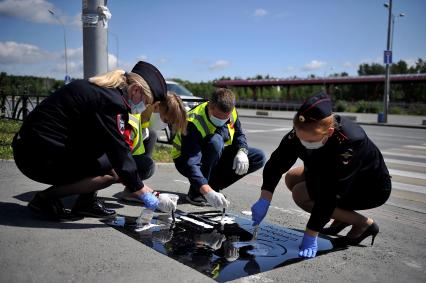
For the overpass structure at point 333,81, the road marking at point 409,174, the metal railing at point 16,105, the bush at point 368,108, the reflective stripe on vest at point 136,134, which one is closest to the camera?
the reflective stripe on vest at point 136,134

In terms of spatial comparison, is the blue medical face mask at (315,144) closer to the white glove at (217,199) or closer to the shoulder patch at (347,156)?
the shoulder patch at (347,156)

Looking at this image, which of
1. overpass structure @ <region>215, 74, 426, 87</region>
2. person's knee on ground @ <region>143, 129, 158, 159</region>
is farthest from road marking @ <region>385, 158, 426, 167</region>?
overpass structure @ <region>215, 74, 426, 87</region>

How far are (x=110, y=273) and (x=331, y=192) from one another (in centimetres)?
151

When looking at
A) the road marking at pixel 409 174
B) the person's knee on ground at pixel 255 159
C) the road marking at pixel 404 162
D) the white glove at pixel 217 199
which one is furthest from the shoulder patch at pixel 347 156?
→ the road marking at pixel 404 162

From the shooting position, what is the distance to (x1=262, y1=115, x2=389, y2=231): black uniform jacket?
2.73 metres

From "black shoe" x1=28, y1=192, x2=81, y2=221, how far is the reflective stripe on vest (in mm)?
791

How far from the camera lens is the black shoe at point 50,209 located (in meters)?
3.31

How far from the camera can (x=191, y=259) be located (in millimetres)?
2676

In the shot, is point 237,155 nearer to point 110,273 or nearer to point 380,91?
point 110,273

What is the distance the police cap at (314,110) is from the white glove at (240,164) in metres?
1.51

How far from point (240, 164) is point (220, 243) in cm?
119

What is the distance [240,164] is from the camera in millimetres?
4094

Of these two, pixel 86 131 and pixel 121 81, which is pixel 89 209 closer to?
pixel 86 131

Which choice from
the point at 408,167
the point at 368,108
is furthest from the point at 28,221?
the point at 368,108
